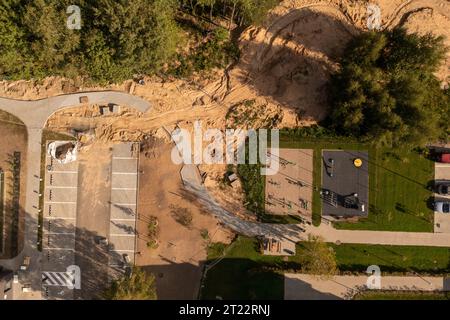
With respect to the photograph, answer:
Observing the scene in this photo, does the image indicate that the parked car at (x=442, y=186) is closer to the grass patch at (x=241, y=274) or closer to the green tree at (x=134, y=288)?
the grass patch at (x=241, y=274)

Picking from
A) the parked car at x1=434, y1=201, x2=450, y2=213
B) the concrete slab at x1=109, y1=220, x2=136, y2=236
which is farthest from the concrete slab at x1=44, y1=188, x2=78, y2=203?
the parked car at x1=434, y1=201, x2=450, y2=213

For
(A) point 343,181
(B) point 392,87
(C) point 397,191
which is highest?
(B) point 392,87

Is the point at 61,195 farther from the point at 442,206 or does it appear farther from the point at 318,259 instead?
the point at 442,206

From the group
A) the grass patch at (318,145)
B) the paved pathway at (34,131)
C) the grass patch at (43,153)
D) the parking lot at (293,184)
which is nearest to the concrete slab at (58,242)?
the grass patch at (43,153)

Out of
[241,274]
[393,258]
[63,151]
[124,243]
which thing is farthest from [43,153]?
[393,258]
